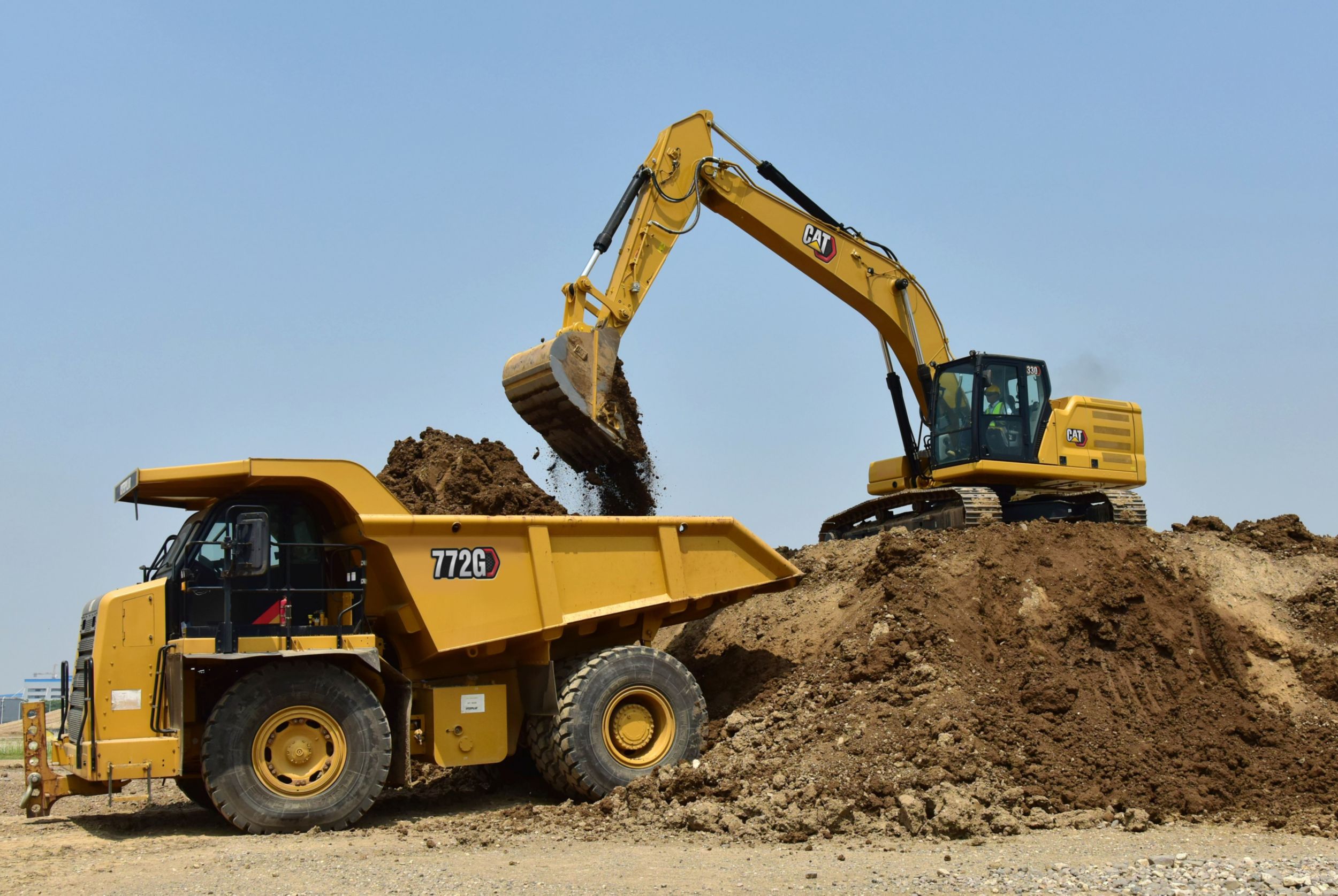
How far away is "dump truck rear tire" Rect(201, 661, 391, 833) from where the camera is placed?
950 cm

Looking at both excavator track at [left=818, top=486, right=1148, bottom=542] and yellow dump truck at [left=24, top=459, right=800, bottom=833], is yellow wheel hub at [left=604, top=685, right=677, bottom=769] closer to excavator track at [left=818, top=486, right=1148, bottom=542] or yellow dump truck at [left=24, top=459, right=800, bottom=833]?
yellow dump truck at [left=24, top=459, right=800, bottom=833]

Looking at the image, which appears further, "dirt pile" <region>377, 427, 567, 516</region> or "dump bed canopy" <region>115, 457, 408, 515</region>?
"dirt pile" <region>377, 427, 567, 516</region>

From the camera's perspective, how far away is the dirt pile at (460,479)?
13.9 metres

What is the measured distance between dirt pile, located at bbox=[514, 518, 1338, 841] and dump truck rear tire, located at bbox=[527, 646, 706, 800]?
1.49 ft

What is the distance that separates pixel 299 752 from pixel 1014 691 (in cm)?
594

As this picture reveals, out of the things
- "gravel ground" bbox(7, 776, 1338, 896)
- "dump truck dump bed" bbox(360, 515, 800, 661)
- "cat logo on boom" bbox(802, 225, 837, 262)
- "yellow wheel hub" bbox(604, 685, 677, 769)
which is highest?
"cat logo on boom" bbox(802, 225, 837, 262)

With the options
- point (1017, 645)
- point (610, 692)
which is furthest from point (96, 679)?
point (1017, 645)

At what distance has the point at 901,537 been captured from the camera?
1323cm

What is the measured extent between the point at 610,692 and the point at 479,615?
53.3 inches

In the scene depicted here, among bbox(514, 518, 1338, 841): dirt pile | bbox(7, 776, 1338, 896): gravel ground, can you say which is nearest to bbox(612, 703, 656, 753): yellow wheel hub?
bbox(514, 518, 1338, 841): dirt pile

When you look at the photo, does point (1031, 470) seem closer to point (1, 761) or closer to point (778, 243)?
point (778, 243)

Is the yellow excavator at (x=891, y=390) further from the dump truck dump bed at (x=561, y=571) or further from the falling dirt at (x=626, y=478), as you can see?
the dump truck dump bed at (x=561, y=571)

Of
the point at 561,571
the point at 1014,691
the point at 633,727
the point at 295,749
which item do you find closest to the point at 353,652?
the point at 295,749

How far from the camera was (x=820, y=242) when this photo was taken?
16.7 meters
